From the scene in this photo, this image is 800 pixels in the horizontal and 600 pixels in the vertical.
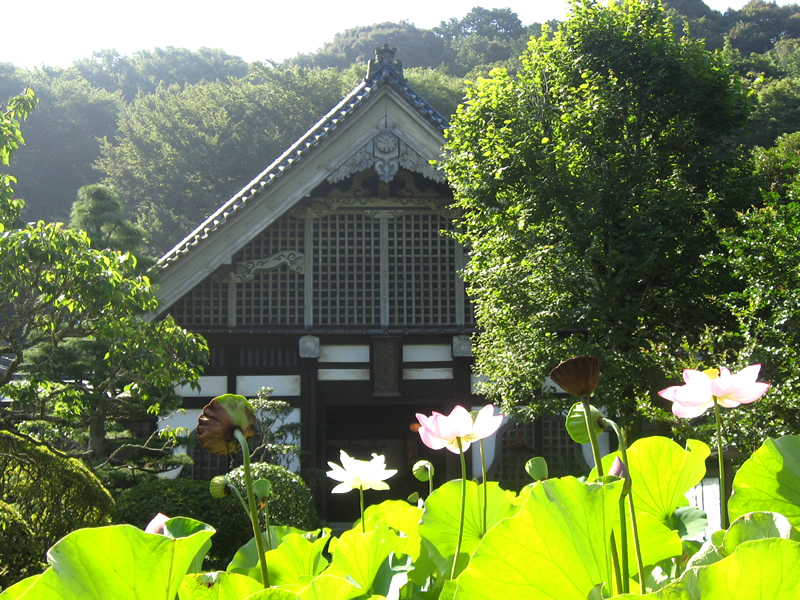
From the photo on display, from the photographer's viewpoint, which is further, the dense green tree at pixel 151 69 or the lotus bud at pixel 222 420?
the dense green tree at pixel 151 69

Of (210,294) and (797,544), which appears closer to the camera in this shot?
(797,544)

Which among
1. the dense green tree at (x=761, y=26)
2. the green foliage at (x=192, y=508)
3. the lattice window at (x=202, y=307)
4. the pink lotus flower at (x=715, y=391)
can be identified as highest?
the dense green tree at (x=761, y=26)

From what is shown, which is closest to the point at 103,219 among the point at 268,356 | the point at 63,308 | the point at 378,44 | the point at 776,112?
the point at 268,356

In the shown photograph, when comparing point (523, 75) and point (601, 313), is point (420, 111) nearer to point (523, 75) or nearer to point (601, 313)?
point (523, 75)

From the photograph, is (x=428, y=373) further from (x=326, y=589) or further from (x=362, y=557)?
(x=326, y=589)

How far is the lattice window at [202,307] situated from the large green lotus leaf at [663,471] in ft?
31.1

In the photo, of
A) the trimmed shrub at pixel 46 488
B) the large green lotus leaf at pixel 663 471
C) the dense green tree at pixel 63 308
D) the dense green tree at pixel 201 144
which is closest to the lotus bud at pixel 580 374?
the large green lotus leaf at pixel 663 471

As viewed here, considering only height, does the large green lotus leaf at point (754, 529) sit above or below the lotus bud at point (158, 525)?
above

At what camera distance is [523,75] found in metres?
8.48

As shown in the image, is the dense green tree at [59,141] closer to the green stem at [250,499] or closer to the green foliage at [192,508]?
the green foliage at [192,508]

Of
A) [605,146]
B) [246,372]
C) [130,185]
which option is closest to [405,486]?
[246,372]

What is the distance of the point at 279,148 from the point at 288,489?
22950 mm

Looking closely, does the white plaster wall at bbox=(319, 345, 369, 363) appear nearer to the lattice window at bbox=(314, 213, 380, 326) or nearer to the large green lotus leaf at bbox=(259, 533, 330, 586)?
the lattice window at bbox=(314, 213, 380, 326)

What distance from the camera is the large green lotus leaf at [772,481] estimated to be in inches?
Answer: 38.1
